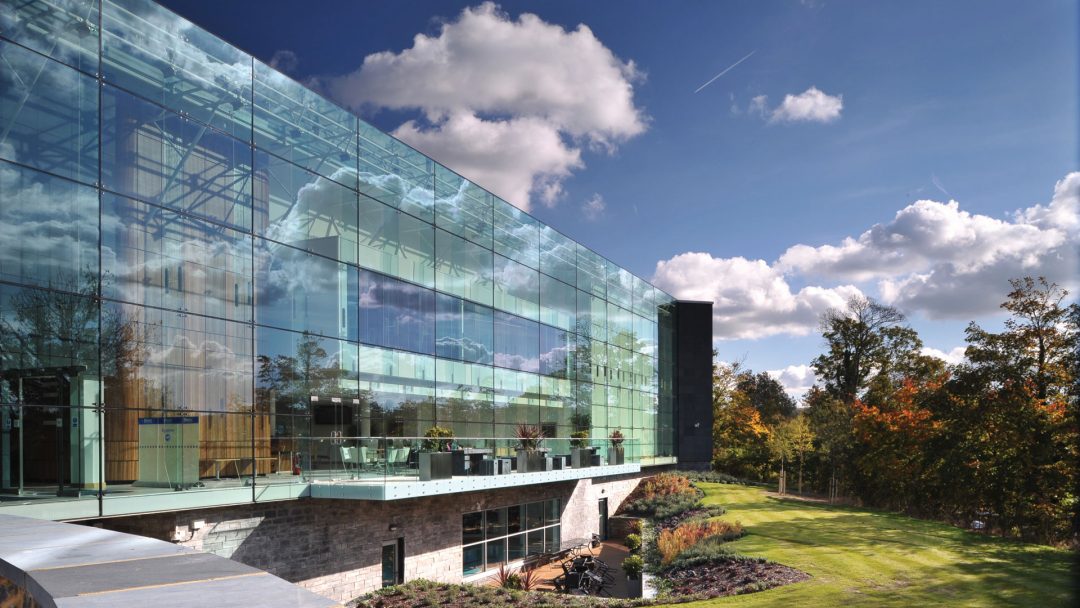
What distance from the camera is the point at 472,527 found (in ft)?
72.6

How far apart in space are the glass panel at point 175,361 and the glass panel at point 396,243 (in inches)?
185

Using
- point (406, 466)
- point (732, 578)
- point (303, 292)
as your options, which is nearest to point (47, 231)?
point (303, 292)

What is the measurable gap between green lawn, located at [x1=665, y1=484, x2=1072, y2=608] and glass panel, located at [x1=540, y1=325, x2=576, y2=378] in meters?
8.53

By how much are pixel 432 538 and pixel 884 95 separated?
1616 cm

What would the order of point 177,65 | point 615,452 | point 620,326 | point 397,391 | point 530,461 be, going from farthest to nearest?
point 620,326, point 615,452, point 530,461, point 397,391, point 177,65

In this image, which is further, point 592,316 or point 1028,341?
point 592,316

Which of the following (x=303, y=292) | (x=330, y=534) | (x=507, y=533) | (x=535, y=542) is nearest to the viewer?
(x=330, y=534)

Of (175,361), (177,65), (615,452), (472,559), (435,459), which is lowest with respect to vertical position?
(472,559)

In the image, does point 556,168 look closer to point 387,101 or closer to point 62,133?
point 387,101

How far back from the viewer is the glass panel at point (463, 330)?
22.5 metres

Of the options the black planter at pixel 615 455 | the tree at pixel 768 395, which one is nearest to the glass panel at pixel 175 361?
the black planter at pixel 615 455

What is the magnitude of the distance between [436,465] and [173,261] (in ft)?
24.1

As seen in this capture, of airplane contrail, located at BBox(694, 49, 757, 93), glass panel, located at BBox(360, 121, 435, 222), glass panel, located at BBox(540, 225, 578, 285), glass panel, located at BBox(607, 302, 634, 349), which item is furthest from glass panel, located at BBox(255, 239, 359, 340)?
glass panel, located at BBox(607, 302, 634, 349)

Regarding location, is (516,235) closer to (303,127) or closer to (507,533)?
(507,533)
